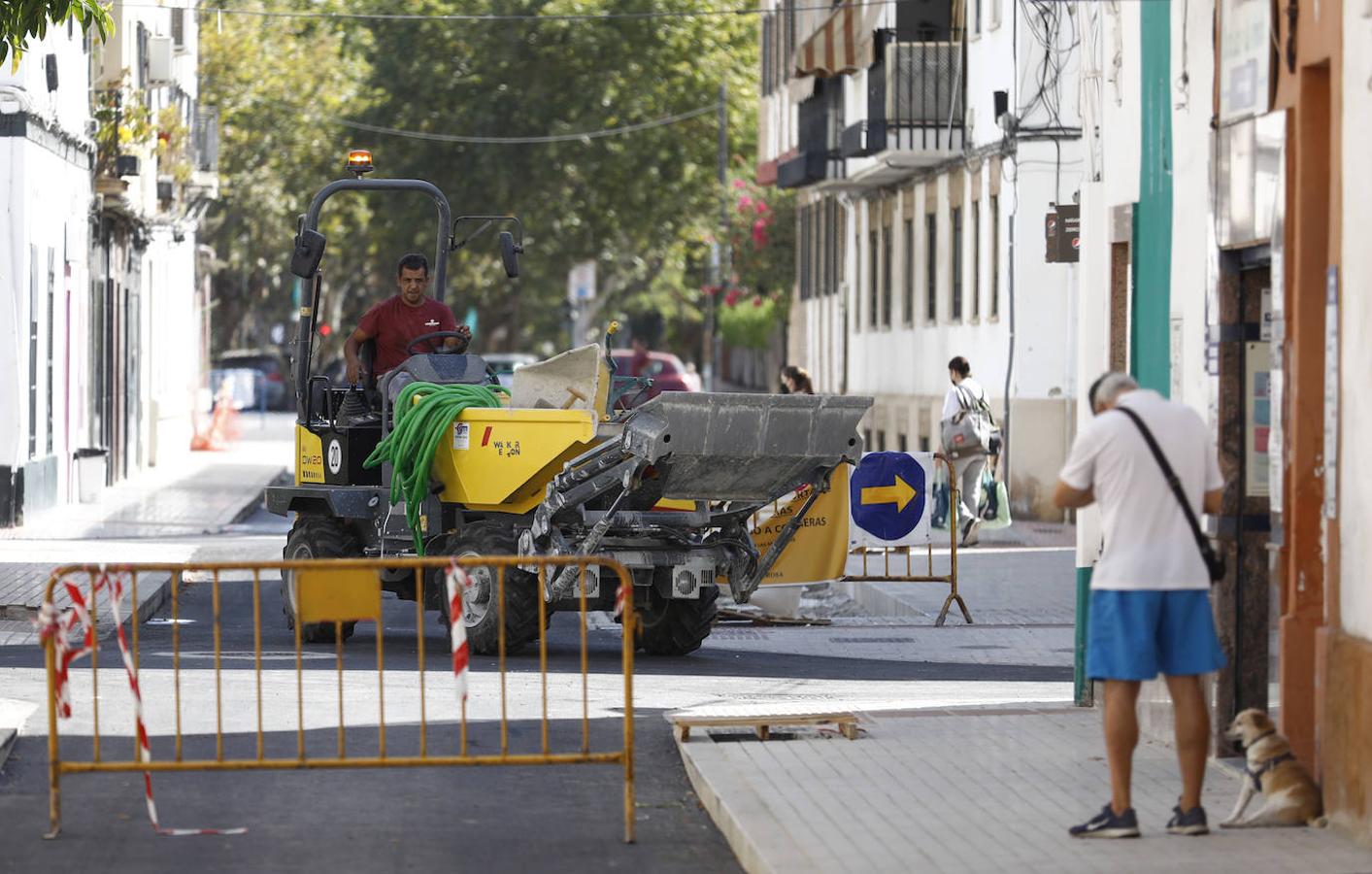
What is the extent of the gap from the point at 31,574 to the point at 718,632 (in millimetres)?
5444

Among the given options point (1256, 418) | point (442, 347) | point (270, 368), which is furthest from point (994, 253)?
point (270, 368)

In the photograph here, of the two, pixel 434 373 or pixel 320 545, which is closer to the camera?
pixel 434 373

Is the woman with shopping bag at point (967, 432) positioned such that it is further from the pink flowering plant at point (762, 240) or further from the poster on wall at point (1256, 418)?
the pink flowering plant at point (762, 240)

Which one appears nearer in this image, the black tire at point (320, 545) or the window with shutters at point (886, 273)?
the black tire at point (320, 545)

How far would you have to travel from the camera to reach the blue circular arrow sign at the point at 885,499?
19.0 meters

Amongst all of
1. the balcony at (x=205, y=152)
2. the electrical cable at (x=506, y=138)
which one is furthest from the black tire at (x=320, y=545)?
the electrical cable at (x=506, y=138)

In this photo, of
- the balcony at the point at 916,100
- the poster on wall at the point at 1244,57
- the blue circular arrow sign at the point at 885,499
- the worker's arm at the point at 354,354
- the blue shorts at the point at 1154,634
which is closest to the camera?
the blue shorts at the point at 1154,634

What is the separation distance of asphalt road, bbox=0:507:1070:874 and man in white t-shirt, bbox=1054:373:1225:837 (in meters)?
1.42

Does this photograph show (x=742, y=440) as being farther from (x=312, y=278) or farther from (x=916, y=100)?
(x=916, y=100)

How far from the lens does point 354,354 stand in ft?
56.3

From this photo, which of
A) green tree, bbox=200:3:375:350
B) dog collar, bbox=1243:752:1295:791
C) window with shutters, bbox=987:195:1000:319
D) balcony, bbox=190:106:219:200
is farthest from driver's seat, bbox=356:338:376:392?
green tree, bbox=200:3:375:350

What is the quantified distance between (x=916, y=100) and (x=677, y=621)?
21232 millimetres

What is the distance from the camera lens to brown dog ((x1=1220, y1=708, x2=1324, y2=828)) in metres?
9.58

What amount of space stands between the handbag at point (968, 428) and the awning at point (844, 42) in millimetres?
13193
